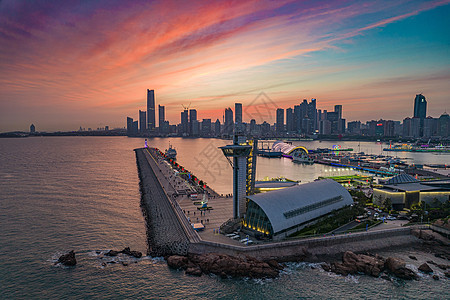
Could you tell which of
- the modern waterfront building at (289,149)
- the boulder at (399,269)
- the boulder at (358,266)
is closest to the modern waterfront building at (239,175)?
the boulder at (358,266)

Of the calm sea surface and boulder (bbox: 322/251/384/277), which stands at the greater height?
boulder (bbox: 322/251/384/277)

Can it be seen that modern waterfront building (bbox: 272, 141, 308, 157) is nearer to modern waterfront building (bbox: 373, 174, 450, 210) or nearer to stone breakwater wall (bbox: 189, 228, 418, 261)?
modern waterfront building (bbox: 373, 174, 450, 210)

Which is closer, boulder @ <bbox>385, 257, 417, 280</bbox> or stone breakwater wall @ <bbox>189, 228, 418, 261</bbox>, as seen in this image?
boulder @ <bbox>385, 257, 417, 280</bbox>

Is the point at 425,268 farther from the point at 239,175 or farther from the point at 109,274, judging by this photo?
the point at 109,274

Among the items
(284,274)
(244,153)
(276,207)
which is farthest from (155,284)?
(244,153)

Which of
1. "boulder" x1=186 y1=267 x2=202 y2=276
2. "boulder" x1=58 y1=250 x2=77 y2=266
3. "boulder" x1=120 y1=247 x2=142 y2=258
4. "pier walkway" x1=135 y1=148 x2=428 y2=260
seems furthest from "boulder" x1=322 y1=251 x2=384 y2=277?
"boulder" x1=58 y1=250 x2=77 y2=266

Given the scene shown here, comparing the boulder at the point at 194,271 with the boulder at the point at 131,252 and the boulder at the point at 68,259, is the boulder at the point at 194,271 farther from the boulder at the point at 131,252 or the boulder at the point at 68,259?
the boulder at the point at 68,259
